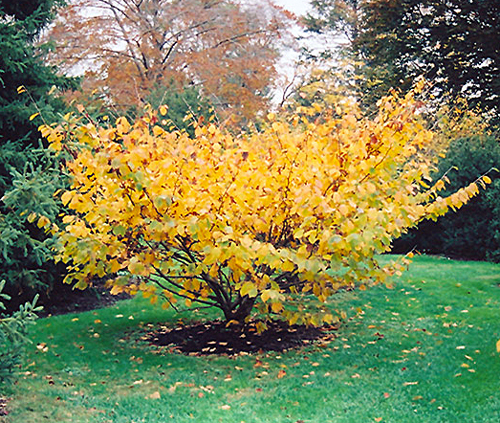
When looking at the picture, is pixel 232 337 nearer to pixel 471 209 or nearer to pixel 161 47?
pixel 471 209

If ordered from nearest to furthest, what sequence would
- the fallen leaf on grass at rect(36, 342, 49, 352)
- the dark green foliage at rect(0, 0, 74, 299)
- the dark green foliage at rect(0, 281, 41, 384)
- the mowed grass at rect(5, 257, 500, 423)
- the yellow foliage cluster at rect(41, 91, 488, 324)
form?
the dark green foliage at rect(0, 281, 41, 384) < the mowed grass at rect(5, 257, 500, 423) < the yellow foliage cluster at rect(41, 91, 488, 324) < the fallen leaf on grass at rect(36, 342, 49, 352) < the dark green foliage at rect(0, 0, 74, 299)

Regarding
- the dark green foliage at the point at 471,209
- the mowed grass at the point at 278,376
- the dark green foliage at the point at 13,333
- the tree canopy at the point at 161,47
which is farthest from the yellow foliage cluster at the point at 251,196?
the tree canopy at the point at 161,47

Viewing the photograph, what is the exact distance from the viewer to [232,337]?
554 cm

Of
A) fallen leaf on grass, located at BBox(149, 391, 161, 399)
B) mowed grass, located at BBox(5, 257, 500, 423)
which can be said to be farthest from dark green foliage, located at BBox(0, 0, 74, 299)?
fallen leaf on grass, located at BBox(149, 391, 161, 399)

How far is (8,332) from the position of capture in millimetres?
3459

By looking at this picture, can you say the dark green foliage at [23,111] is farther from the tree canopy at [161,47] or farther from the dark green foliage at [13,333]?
the tree canopy at [161,47]

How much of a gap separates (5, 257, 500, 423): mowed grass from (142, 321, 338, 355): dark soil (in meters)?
0.17

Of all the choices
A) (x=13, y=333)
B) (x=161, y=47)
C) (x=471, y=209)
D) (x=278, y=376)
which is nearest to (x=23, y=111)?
(x=13, y=333)

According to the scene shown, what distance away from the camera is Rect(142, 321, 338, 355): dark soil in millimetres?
5301

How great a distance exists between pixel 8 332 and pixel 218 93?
1399 cm

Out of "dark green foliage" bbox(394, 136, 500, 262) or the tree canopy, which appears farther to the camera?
the tree canopy

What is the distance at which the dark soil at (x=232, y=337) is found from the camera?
17.4 ft

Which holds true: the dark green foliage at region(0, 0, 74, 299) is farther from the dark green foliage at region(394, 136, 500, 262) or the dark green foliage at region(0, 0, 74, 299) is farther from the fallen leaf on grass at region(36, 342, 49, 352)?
the dark green foliage at region(394, 136, 500, 262)

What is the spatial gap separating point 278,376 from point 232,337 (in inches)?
45.5
